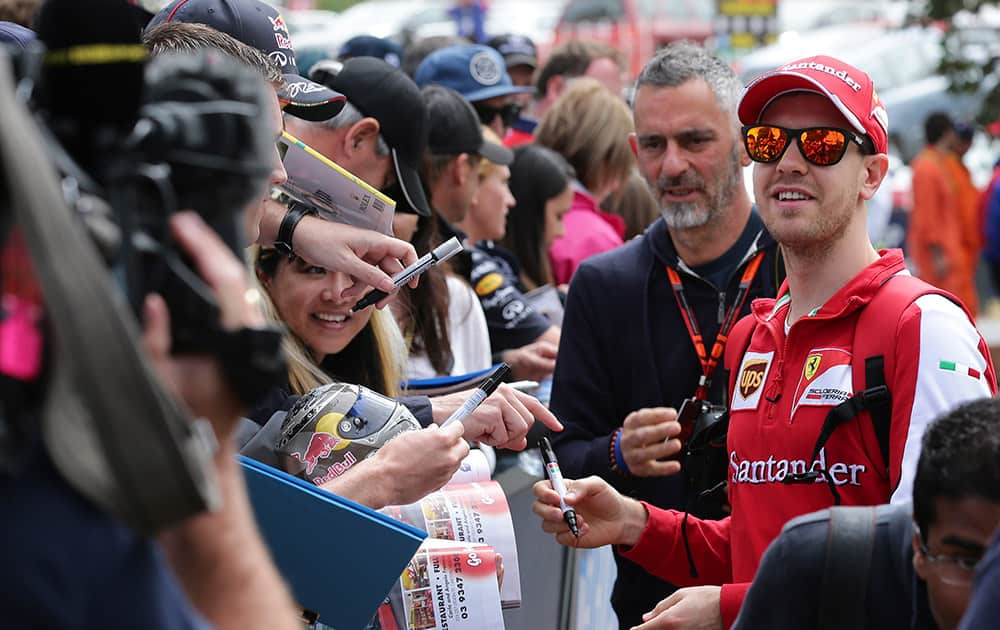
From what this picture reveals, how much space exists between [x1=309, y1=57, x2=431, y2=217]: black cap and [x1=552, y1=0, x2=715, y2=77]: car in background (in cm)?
1646

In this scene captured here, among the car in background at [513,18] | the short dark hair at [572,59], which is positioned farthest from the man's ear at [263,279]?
the car in background at [513,18]

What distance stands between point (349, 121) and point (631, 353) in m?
1.16

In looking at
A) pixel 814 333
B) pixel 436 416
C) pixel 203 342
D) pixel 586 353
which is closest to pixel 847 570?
pixel 814 333

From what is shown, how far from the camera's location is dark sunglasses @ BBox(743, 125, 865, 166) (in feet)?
10.0

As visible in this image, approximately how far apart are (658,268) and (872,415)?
4.94 feet

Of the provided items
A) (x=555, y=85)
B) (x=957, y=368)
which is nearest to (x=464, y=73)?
(x=555, y=85)

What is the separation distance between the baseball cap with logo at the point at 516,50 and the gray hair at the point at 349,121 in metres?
4.93

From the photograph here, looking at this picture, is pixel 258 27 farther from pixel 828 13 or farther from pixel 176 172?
pixel 828 13

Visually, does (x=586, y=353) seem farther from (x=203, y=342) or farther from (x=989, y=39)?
(x=989, y=39)

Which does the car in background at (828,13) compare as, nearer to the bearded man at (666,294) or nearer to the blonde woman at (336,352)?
the bearded man at (666,294)

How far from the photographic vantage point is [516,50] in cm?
912

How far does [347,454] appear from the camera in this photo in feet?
9.52

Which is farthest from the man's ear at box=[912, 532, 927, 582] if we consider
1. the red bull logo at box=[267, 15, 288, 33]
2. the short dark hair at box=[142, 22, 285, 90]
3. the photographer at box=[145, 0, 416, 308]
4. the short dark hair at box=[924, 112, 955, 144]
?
the short dark hair at box=[924, 112, 955, 144]

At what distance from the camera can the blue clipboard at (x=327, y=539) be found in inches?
96.3
